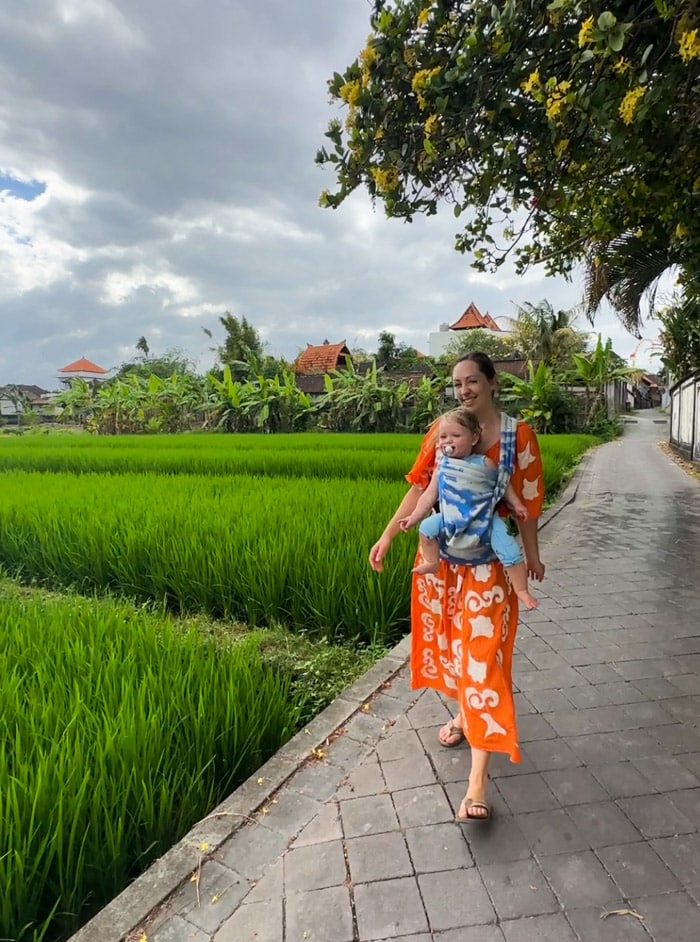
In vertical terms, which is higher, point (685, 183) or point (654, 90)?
point (685, 183)

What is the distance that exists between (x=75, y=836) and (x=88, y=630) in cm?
133

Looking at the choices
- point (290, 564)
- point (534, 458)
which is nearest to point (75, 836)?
point (534, 458)

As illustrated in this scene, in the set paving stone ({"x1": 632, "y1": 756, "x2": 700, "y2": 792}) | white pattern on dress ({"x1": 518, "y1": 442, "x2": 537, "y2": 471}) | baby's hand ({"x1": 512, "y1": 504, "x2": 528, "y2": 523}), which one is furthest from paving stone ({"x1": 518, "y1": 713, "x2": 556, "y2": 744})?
white pattern on dress ({"x1": 518, "y1": 442, "x2": 537, "y2": 471})

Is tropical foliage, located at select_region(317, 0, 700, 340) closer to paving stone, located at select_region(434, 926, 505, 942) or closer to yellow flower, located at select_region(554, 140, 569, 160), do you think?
yellow flower, located at select_region(554, 140, 569, 160)

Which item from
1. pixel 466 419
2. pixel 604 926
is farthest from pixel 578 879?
pixel 466 419

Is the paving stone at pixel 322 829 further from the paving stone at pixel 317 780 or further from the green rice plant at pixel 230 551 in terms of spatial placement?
the green rice plant at pixel 230 551

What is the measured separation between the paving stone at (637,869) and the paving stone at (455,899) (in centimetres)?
38

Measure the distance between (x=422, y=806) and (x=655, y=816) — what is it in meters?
0.73

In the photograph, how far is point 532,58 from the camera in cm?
215

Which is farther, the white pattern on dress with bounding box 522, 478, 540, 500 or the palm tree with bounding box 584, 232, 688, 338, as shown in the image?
the palm tree with bounding box 584, 232, 688, 338

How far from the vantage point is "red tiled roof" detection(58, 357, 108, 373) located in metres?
69.5

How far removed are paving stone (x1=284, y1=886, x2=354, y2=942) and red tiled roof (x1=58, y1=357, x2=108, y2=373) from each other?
7581 cm

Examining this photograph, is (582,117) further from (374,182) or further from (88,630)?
(88,630)

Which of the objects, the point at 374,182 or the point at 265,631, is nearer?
the point at 374,182
